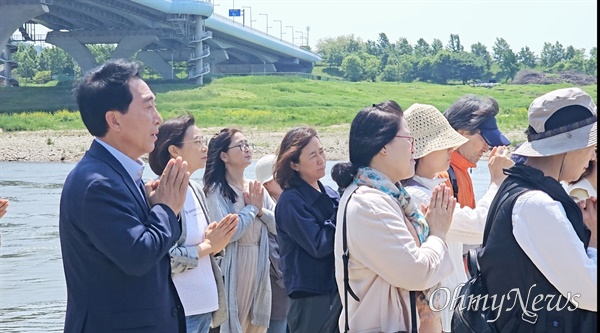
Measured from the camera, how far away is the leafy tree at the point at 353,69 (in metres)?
83.9

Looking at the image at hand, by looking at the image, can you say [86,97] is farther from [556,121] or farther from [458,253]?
[458,253]

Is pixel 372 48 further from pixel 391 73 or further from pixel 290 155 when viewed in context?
pixel 290 155

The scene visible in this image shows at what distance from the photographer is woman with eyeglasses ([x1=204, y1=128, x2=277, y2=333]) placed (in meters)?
5.04

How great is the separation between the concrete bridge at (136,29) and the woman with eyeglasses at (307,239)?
50823mm

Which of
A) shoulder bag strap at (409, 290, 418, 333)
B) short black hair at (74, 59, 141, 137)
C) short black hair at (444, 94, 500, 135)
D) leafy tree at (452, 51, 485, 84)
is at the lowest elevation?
shoulder bag strap at (409, 290, 418, 333)

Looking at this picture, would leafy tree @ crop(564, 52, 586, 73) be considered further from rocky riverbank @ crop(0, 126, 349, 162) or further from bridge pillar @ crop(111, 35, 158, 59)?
rocky riverbank @ crop(0, 126, 349, 162)

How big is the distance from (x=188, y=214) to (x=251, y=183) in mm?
1035

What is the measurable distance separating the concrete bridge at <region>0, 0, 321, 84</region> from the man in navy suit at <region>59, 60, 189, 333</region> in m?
52.1

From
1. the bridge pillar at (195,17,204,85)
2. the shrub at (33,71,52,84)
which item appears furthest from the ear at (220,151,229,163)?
the shrub at (33,71,52,84)

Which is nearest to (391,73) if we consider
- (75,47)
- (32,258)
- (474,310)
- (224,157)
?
(75,47)

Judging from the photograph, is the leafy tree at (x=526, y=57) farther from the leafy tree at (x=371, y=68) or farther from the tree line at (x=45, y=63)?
the tree line at (x=45, y=63)

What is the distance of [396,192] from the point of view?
3375mm

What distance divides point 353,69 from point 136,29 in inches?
1057

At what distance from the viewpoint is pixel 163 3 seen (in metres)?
57.4
